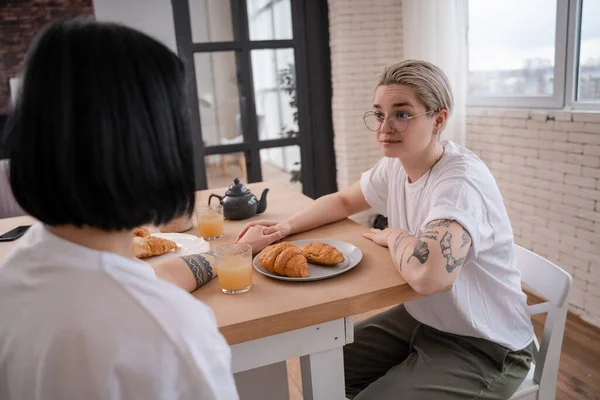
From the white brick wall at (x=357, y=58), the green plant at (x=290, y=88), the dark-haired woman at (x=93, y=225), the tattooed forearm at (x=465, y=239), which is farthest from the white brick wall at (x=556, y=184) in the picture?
the dark-haired woman at (x=93, y=225)

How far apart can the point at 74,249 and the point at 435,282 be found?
2.56 ft

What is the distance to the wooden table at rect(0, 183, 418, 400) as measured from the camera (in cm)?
98

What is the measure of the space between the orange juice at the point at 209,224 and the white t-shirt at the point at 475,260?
2.02 ft

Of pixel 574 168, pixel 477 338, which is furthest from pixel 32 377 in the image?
pixel 574 168

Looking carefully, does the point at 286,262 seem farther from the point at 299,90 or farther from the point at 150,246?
the point at 299,90

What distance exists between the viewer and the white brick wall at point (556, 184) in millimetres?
2473

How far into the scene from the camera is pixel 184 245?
1466 millimetres

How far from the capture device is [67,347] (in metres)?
0.52

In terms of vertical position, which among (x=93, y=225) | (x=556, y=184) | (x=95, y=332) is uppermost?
(x=93, y=225)

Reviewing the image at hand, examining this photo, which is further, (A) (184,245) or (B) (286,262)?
(A) (184,245)

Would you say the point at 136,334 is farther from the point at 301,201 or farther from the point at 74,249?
the point at 301,201

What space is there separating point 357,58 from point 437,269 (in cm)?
311

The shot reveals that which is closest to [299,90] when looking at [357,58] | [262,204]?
[357,58]

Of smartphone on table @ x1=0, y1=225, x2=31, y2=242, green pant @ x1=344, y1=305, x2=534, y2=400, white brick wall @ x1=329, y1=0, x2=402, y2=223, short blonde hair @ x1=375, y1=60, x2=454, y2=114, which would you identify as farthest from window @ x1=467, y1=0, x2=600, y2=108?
smartphone on table @ x1=0, y1=225, x2=31, y2=242
